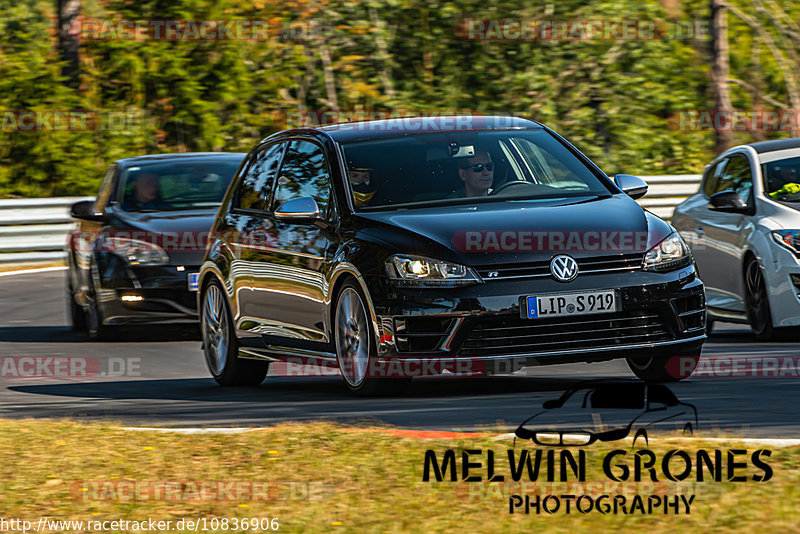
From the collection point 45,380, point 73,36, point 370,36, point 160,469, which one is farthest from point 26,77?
point 160,469

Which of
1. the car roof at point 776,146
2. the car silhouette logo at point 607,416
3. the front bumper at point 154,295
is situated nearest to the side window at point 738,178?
the car roof at point 776,146

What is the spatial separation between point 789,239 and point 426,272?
4.03 metres

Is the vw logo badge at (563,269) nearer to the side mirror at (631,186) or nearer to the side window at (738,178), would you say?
the side mirror at (631,186)

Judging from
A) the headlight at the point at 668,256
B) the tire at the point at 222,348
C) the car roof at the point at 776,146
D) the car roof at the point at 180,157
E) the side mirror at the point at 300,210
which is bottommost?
the tire at the point at 222,348

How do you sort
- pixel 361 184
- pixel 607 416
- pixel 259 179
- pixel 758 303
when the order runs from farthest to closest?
pixel 758 303 < pixel 259 179 < pixel 361 184 < pixel 607 416

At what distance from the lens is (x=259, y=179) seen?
Result: 10734 mm

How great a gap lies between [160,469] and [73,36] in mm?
21703

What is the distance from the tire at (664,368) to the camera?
9.44 metres

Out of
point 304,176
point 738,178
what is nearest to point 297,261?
point 304,176

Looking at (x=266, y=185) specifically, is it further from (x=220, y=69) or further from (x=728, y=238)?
(x=220, y=69)

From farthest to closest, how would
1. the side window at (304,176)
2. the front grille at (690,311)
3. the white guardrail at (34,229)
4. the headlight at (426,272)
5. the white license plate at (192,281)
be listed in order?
the white guardrail at (34,229) < the white license plate at (192,281) < the side window at (304,176) < the front grille at (690,311) < the headlight at (426,272)

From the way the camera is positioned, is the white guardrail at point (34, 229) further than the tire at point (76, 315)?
Yes

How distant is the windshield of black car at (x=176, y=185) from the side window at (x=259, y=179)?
323 cm

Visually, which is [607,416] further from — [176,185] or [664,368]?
[176,185]
